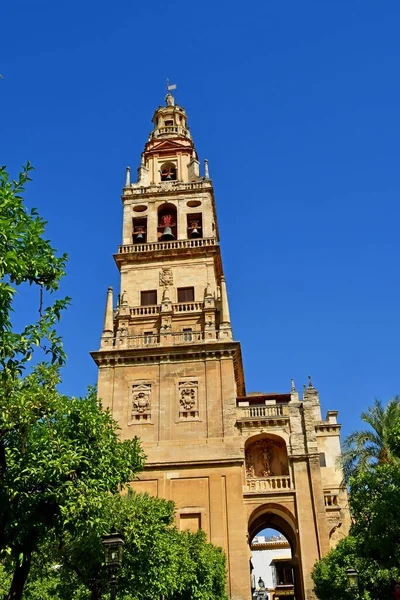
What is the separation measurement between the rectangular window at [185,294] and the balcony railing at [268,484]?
10792mm

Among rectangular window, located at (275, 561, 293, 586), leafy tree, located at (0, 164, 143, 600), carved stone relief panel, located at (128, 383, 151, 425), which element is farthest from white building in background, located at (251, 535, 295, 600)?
leafy tree, located at (0, 164, 143, 600)

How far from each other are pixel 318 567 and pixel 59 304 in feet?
60.5

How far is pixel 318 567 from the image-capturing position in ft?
81.8

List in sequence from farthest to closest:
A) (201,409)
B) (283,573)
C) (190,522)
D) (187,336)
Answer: (283,573)
(187,336)
(201,409)
(190,522)

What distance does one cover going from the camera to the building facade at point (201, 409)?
28438mm

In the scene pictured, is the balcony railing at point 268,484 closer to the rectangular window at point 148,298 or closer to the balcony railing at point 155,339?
the balcony railing at point 155,339

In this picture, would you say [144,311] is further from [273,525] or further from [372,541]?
[372,541]

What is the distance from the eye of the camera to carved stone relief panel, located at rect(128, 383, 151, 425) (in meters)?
30.7

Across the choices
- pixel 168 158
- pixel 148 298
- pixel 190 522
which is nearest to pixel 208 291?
pixel 148 298

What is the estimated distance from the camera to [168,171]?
41.6m

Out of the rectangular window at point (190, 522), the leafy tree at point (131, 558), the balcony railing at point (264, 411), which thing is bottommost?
the leafy tree at point (131, 558)

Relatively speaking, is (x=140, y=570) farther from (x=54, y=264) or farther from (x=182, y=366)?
(x=182, y=366)

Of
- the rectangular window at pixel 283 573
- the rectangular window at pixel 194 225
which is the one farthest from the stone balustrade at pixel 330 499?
the rectangular window at pixel 283 573

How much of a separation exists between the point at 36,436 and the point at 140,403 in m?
17.1
